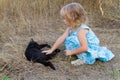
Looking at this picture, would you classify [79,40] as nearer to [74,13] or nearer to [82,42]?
[82,42]

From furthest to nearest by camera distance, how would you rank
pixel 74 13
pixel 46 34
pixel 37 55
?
pixel 46 34 → pixel 37 55 → pixel 74 13

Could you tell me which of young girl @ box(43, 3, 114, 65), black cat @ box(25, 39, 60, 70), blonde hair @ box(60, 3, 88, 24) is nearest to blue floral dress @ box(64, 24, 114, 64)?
young girl @ box(43, 3, 114, 65)

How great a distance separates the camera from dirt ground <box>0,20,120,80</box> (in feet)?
12.7

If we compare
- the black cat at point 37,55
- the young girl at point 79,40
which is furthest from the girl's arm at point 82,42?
the black cat at point 37,55

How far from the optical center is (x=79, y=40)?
4031 mm

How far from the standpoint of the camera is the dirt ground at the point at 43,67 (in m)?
3.86

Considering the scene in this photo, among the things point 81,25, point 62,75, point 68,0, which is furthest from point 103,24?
point 62,75

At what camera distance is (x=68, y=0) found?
5.75 m

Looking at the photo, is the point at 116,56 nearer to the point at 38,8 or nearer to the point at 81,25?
the point at 81,25

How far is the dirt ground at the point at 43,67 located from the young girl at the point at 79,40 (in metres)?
0.10

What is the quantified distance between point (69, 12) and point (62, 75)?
0.74 meters

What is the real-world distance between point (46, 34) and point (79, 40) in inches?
44.5

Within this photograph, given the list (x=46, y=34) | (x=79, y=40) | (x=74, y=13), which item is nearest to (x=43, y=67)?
(x=79, y=40)

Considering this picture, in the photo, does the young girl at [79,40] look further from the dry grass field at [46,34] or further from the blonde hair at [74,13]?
the dry grass field at [46,34]
